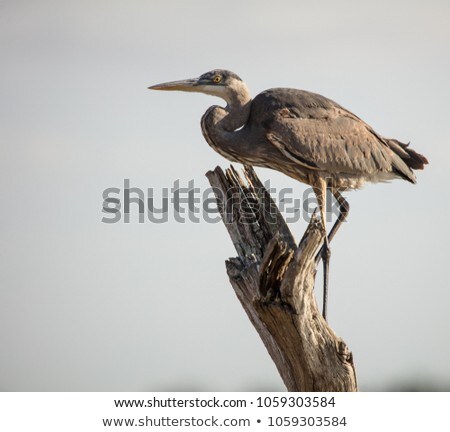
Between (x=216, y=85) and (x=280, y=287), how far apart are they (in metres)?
2.37

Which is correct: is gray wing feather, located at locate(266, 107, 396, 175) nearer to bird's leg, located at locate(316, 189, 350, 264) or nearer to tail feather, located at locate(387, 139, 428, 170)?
tail feather, located at locate(387, 139, 428, 170)

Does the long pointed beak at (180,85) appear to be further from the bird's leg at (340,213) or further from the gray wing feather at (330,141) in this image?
the bird's leg at (340,213)

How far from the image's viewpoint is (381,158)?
25.3ft

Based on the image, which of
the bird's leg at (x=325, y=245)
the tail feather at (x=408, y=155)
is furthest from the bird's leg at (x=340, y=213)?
the tail feather at (x=408, y=155)

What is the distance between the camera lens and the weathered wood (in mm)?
5984

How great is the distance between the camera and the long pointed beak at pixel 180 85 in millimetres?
7574

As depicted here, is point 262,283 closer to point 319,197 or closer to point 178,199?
point 319,197

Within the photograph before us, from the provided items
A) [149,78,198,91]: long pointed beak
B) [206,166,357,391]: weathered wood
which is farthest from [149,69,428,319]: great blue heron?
[206,166,357,391]: weathered wood

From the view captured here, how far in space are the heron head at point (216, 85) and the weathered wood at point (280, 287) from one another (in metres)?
1.01

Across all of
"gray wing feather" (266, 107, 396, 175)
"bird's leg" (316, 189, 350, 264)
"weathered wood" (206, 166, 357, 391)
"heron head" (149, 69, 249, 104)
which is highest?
"heron head" (149, 69, 249, 104)

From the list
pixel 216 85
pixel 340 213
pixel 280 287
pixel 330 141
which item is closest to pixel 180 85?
pixel 216 85

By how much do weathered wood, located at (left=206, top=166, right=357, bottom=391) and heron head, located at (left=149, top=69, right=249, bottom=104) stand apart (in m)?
1.01
